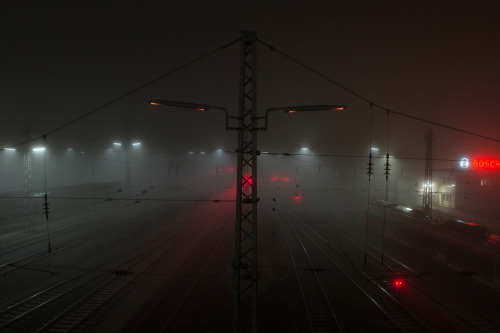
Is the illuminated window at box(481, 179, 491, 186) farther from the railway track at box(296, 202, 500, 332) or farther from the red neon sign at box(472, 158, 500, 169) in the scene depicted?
the railway track at box(296, 202, 500, 332)

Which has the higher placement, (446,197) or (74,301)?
(446,197)

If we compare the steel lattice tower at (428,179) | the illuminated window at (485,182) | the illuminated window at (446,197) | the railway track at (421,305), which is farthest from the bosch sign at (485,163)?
the railway track at (421,305)

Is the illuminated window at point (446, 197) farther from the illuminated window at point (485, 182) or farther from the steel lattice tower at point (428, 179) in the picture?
the steel lattice tower at point (428, 179)

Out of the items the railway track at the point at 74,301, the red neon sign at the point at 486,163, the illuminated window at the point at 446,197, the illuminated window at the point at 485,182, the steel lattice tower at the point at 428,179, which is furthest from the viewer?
the illuminated window at the point at 446,197

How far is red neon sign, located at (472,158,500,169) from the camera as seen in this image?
2878 cm

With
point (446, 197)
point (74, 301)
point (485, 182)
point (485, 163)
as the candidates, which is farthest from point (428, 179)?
point (74, 301)

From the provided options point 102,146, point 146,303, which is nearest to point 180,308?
point 146,303

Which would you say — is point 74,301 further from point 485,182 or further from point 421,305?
point 485,182

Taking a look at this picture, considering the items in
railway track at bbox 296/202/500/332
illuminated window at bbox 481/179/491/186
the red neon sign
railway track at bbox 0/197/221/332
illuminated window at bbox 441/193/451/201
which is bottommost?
railway track at bbox 0/197/221/332

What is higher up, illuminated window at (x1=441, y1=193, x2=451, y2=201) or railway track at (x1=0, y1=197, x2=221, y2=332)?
illuminated window at (x1=441, y1=193, x2=451, y2=201)

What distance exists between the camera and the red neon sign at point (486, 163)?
94.4 ft

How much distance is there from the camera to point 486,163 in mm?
29109

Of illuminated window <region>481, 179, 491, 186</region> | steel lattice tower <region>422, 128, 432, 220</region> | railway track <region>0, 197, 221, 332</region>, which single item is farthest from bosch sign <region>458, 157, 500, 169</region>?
railway track <region>0, 197, 221, 332</region>

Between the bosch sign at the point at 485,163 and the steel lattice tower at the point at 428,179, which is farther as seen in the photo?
the bosch sign at the point at 485,163
